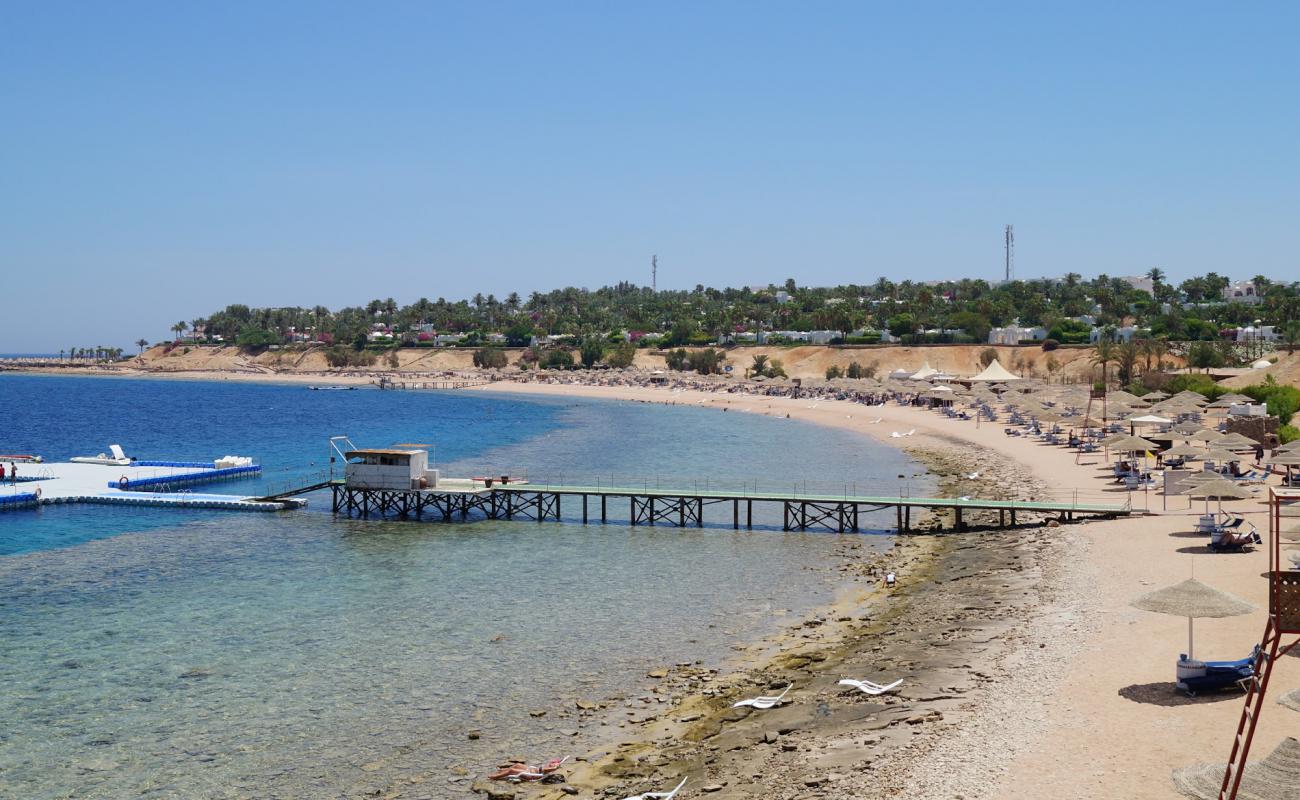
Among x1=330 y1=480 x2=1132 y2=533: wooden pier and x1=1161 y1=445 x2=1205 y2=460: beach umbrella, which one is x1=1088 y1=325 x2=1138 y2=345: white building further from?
x1=330 y1=480 x2=1132 y2=533: wooden pier

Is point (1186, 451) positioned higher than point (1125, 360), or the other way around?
point (1125, 360)

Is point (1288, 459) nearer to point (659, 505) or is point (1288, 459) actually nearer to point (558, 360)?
point (659, 505)

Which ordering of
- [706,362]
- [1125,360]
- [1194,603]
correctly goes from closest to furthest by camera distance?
1. [1194,603]
2. [1125,360]
3. [706,362]

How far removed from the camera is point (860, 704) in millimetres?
20156

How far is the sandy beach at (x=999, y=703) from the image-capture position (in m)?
16.1

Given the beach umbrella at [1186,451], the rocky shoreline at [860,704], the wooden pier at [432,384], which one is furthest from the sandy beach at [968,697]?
the wooden pier at [432,384]

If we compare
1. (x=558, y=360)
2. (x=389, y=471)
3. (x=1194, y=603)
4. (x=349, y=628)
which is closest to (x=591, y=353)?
(x=558, y=360)

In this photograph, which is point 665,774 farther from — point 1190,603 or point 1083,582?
point 1083,582

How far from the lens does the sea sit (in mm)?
19859

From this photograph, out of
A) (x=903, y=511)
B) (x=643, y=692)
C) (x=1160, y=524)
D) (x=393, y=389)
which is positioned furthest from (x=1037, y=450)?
(x=393, y=389)

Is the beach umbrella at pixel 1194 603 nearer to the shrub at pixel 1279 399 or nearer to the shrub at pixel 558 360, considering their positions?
the shrub at pixel 1279 399

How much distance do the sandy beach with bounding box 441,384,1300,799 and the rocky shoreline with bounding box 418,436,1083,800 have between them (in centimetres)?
5

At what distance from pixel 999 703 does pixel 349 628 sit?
17081mm

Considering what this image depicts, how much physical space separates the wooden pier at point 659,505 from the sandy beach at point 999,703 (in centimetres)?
824
